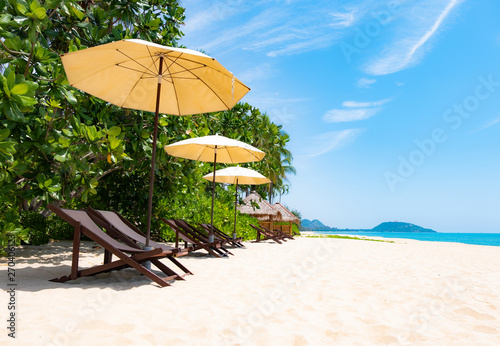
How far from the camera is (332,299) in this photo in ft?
12.6

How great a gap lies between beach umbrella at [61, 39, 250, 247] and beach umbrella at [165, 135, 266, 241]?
1263 mm

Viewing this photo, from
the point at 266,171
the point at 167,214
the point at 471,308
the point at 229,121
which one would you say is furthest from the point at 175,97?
the point at 266,171

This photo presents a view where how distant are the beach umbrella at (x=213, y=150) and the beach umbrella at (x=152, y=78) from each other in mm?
1263

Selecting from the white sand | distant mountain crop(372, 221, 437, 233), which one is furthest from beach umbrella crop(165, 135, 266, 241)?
distant mountain crop(372, 221, 437, 233)

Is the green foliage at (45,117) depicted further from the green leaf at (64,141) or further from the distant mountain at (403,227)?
the distant mountain at (403,227)

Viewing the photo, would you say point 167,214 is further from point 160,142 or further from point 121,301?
point 121,301

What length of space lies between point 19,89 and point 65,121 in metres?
1.31

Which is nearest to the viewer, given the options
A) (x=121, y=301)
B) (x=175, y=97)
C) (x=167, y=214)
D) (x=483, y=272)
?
(x=121, y=301)

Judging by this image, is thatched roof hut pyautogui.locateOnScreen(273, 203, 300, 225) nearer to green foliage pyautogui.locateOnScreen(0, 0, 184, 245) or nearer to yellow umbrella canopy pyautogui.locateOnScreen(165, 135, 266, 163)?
yellow umbrella canopy pyautogui.locateOnScreen(165, 135, 266, 163)

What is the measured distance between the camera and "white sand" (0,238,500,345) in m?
2.56

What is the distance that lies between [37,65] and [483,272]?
8.01m

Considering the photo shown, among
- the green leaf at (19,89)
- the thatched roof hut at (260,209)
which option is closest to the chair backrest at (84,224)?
the green leaf at (19,89)

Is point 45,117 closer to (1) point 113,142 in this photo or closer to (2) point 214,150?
(1) point 113,142

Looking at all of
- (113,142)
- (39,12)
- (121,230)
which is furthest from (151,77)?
(121,230)
